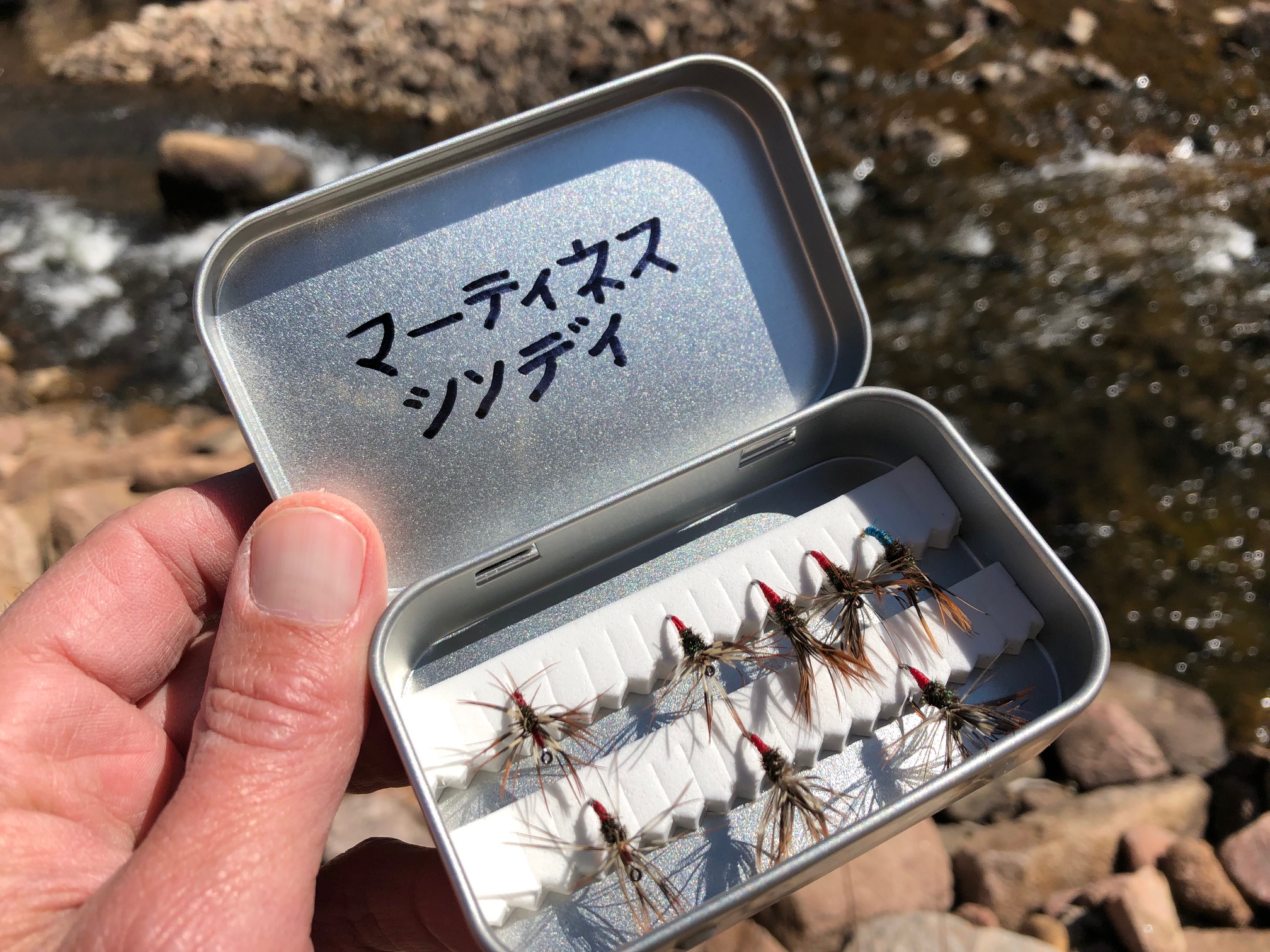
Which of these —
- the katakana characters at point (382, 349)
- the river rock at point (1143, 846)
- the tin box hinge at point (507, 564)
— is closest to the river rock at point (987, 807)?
the river rock at point (1143, 846)

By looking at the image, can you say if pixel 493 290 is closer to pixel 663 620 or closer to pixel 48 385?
pixel 663 620

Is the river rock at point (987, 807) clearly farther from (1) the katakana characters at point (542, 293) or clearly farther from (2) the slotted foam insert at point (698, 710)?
(1) the katakana characters at point (542, 293)

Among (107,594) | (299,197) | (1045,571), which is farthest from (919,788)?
(107,594)

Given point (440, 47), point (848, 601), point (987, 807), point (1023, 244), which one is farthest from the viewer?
point (440, 47)

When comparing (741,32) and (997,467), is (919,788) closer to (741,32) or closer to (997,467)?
(997,467)

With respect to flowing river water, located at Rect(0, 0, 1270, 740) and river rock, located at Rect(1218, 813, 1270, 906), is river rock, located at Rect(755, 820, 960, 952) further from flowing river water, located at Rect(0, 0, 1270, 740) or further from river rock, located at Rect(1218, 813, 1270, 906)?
flowing river water, located at Rect(0, 0, 1270, 740)

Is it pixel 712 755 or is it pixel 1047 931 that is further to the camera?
pixel 1047 931

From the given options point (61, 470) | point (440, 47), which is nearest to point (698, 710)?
point (61, 470)
